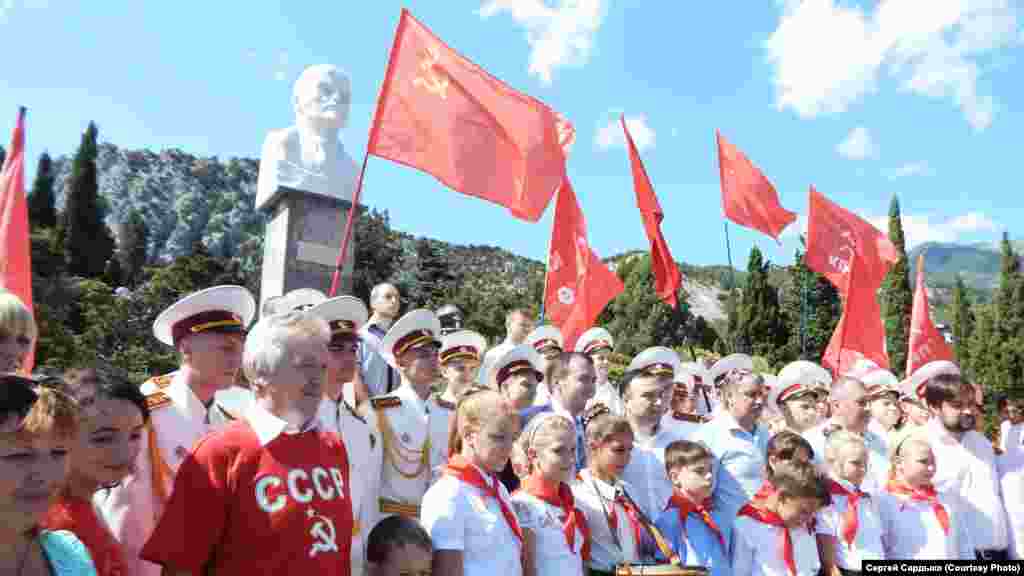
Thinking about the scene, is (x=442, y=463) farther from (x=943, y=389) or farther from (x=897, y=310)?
(x=897, y=310)

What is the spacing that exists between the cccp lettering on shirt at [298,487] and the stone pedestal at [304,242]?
6215 mm

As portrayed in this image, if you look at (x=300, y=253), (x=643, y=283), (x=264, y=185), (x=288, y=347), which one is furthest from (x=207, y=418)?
(x=643, y=283)

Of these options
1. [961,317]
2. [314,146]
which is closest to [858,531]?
[314,146]

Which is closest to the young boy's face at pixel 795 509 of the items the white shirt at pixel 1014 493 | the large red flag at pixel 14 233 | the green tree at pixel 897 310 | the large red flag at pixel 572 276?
the white shirt at pixel 1014 493

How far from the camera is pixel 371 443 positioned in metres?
4.16

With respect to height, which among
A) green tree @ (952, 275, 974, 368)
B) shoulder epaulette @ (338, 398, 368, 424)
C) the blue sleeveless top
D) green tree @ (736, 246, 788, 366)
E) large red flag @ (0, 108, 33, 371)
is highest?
green tree @ (952, 275, 974, 368)

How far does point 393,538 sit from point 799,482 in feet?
7.54

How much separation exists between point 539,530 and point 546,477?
241 mm

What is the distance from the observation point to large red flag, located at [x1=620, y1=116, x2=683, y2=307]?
844 centimetres

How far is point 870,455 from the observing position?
5.99 m

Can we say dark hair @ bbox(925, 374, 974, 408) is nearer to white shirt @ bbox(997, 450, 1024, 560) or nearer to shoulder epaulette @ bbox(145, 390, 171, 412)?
white shirt @ bbox(997, 450, 1024, 560)

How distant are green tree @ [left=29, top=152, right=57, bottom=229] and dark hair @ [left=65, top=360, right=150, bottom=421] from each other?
182 ft

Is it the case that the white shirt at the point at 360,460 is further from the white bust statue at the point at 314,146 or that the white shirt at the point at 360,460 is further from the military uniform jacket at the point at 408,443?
the white bust statue at the point at 314,146

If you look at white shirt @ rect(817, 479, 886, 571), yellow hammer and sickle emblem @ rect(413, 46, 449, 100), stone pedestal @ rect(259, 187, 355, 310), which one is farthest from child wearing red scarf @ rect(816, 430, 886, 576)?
stone pedestal @ rect(259, 187, 355, 310)
